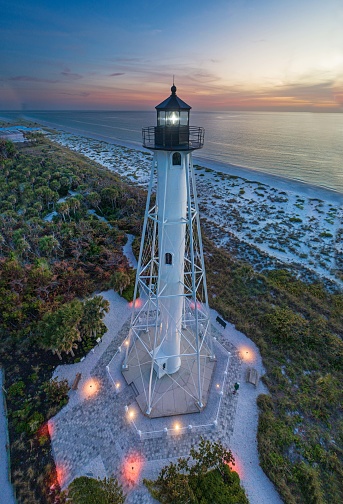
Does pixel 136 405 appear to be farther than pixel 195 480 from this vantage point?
Yes

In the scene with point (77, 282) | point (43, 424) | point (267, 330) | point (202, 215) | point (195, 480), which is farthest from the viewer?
point (202, 215)

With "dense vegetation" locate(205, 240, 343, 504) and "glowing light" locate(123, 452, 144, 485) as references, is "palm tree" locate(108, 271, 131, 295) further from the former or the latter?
"glowing light" locate(123, 452, 144, 485)

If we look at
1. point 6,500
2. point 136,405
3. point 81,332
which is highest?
point 81,332

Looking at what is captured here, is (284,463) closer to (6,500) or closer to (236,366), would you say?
(236,366)

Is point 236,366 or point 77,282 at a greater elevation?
point 77,282

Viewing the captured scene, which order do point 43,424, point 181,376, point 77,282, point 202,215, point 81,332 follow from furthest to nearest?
point 202,215 → point 77,282 → point 81,332 → point 181,376 → point 43,424

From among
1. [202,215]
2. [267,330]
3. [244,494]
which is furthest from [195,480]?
[202,215]

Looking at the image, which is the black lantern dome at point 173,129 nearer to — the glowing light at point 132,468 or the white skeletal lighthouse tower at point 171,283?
the white skeletal lighthouse tower at point 171,283
